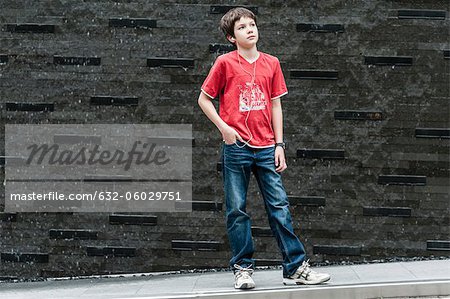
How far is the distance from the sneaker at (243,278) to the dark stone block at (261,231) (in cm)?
133

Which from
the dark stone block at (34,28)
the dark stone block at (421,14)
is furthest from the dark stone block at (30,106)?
the dark stone block at (421,14)

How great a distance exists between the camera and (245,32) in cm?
477

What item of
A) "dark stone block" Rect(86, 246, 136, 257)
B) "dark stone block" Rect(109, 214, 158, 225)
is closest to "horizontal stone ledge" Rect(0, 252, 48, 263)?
"dark stone block" Rect(86, 246, 136, 257)

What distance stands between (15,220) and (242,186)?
90.7 inches

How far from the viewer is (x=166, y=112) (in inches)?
241

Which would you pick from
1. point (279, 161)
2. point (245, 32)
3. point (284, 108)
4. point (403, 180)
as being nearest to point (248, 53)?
point (245, 32)

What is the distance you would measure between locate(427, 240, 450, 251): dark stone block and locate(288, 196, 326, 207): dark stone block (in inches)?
34.9

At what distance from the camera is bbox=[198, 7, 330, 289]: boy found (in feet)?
15.5

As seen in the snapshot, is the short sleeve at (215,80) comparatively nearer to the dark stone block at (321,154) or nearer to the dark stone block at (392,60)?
the dark stone block at (321,154)

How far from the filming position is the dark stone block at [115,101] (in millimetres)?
6121

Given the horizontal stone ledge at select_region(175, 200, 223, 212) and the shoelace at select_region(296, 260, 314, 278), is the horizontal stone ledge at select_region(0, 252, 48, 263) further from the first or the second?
the shoelace at select_region(296, 260, 314, 278)

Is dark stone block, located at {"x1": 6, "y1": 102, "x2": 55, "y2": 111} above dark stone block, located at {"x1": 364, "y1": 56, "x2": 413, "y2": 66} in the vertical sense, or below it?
below

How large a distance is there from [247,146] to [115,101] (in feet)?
5.68

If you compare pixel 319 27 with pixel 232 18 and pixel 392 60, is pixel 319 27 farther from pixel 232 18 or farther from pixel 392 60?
pixel 232 18
